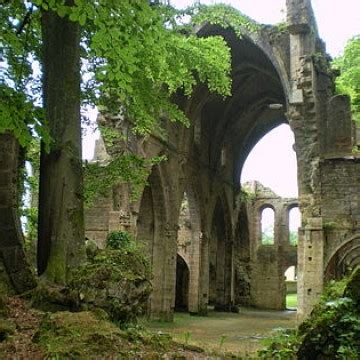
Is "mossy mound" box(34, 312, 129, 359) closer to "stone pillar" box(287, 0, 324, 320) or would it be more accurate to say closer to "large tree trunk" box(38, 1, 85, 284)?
"large tree trunk" box(38, 1, 85, 284)

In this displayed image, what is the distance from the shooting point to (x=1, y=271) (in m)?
6.17

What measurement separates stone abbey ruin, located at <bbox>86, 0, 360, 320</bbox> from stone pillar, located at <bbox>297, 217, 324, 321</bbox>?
0.03m

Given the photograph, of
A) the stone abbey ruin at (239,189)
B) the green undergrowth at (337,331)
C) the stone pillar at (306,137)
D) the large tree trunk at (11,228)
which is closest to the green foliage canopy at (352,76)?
the stone abbey ruin at (239,189)

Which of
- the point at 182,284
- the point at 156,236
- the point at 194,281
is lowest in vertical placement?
the point at 182,284

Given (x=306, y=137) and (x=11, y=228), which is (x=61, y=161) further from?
(x=306, y=137)

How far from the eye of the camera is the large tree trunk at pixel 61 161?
257 inches

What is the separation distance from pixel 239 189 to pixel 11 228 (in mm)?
25771

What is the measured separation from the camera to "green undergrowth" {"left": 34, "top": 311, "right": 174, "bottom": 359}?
4.52m

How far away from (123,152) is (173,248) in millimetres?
6210

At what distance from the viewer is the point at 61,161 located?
671cm

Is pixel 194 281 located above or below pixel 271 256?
below

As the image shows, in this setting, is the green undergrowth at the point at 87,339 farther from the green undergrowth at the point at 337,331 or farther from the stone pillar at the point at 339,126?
the stone pillar at the point at 339,126

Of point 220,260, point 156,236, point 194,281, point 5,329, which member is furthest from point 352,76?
point 5,329

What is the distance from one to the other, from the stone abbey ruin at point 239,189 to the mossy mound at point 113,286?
783 centimetres
